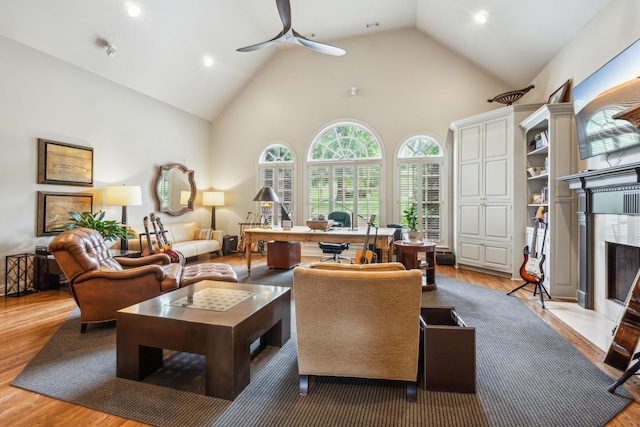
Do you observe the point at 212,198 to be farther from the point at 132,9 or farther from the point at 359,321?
the point at 359,321

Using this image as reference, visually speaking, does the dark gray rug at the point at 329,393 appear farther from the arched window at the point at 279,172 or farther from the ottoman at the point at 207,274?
the arched window at the point at 279,172

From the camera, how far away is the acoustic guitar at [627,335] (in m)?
1.87

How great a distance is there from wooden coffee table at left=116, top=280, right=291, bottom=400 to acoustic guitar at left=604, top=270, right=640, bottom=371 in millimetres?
2207


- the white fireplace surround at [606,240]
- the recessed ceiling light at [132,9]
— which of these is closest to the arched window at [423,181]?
the white fireplace surround at [606,240]

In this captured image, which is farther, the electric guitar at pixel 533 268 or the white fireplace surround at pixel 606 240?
the electric guitar at pixel 533 268

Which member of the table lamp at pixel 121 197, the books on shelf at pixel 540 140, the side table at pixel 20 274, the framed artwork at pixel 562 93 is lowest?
the side table at pixel 20 274

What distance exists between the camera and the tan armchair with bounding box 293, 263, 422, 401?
1599 mm

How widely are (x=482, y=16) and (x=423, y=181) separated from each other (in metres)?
2.76

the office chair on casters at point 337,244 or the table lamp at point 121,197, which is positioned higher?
the table lamp at point 121,197

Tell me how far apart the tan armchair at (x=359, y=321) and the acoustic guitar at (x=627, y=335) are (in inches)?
52.5

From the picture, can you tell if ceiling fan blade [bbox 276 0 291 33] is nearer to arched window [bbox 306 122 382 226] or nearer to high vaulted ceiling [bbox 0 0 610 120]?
high vaulted ceiling [bbox 0 0 610 120]

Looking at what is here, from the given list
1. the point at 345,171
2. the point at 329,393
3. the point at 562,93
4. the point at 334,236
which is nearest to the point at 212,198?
the point at 345,171

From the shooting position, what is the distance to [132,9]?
165 inches

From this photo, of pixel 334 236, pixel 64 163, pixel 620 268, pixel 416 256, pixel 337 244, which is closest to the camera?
pixel 620 268
